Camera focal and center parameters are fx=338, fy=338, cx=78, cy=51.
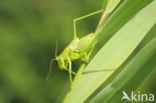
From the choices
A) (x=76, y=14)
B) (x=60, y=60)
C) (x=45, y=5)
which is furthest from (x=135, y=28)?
(x=45, y=5)

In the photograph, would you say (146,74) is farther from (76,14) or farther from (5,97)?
(76,14)

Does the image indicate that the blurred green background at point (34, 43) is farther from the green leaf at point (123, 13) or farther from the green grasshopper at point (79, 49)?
the green leaf at point (123, 13)

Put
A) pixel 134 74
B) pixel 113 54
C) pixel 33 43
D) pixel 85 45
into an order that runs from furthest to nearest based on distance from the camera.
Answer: pixel 33 43 → pixel 85 45 → pixel 113 54 → pixel 134 74

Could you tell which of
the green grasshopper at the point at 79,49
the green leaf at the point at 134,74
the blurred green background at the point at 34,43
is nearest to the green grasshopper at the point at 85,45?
the green grasshopper at the point at 79,49

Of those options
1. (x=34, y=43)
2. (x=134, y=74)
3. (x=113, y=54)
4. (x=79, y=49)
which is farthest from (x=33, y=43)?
(x=134, y=74)

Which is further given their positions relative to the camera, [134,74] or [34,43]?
[34,43]

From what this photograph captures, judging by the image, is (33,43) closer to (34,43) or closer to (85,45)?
(34,43)
